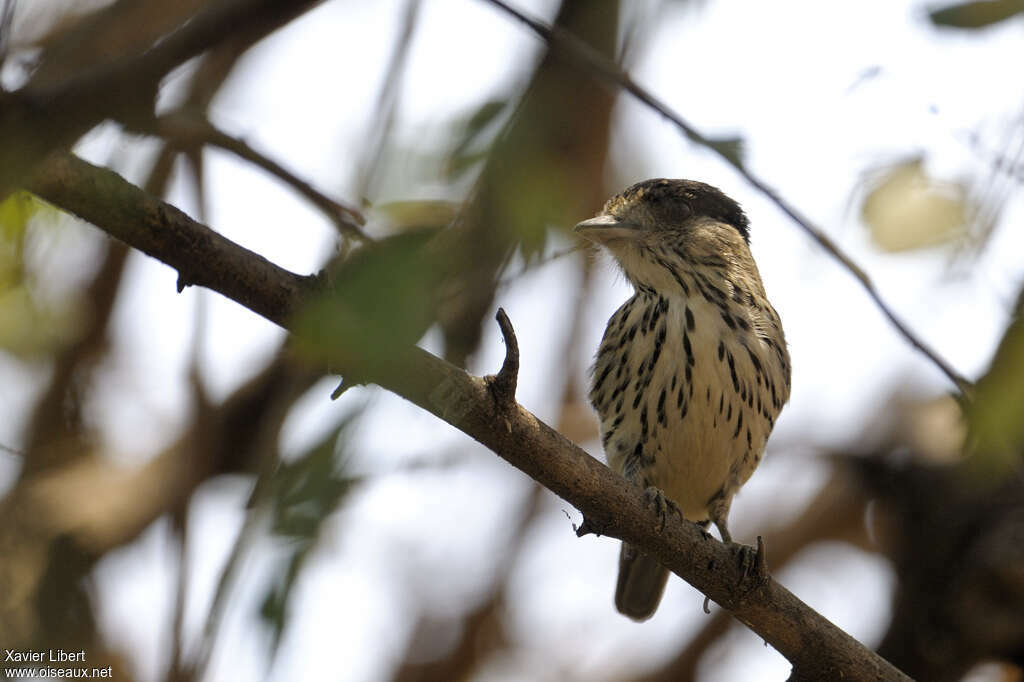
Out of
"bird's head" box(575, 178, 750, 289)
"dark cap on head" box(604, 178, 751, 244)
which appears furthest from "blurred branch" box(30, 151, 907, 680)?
"dark cap on head" box(604, 178, 751, 244)

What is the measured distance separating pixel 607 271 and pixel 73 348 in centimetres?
226

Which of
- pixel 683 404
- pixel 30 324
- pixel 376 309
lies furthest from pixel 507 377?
pixel 683 404

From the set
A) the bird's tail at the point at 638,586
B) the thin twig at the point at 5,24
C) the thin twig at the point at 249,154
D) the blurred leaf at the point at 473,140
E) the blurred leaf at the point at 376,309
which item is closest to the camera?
the blurred leaf at the point at 376,309

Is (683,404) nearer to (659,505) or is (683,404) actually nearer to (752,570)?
(752,570)

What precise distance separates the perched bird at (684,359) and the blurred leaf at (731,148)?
1.77 m

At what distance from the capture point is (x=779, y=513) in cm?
649

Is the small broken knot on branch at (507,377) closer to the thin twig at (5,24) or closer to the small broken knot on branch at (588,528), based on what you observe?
the small broken knot on branch at (588,528)

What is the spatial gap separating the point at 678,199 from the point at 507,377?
2.47 m

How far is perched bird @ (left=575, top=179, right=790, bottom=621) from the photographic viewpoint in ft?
13.8

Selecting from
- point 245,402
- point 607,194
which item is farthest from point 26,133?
point 607,194

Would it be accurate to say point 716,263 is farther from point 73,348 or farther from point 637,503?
point 73,348

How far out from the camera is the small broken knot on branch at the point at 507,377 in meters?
2.47

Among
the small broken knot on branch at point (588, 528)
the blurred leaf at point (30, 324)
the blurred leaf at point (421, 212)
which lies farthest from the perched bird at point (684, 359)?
the blurred leaf at point (421, 212)

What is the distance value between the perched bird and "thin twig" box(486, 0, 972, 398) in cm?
118
